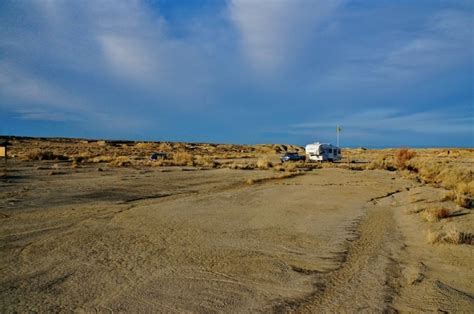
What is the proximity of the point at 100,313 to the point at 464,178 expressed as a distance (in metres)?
22.0

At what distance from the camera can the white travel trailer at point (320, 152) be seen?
4453cm

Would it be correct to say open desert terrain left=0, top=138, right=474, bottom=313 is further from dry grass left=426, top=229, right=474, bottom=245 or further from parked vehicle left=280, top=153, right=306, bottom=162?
parked vehicle left=280, top=153, right=306, bottom=162

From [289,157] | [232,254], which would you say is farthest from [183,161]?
[232,254]

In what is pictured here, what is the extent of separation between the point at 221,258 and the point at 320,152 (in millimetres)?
38184

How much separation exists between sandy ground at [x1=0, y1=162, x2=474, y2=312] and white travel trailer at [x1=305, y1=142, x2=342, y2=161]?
30167 mm

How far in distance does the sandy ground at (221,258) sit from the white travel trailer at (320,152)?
99.0 feet

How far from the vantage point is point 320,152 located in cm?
4453

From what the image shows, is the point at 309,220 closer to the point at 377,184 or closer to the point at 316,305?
the point at 316,305

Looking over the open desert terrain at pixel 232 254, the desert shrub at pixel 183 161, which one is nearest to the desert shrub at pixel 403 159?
the desert shrub at pixel 183 161

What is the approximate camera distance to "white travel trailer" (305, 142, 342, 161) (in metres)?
44.5

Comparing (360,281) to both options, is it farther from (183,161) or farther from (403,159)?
(403,159)

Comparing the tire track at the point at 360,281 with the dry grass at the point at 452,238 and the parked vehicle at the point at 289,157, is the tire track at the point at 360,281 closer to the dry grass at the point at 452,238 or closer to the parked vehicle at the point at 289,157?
the dry grass at the point at 452,238

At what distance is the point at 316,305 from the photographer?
5430 millimetres

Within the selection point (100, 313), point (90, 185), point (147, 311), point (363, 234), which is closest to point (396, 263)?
point (363, 234)
